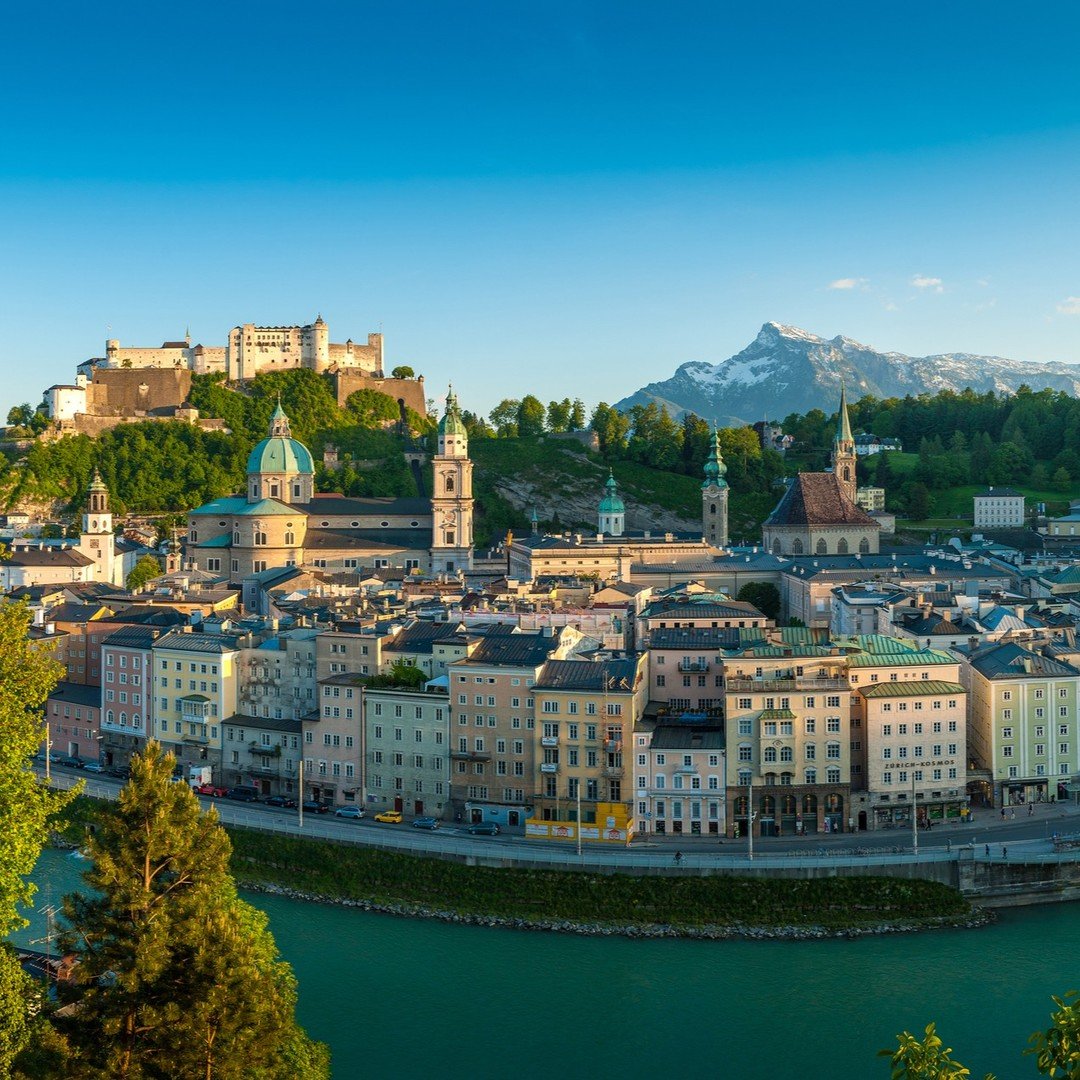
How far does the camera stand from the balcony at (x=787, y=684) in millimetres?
25984

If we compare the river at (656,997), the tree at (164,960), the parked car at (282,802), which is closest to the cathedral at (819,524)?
the parked car at (282,802)

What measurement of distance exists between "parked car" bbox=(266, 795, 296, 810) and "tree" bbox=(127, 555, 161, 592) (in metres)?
23.2

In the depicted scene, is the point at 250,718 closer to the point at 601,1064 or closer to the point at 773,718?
the point at 773,718

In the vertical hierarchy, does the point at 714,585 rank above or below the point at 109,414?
below

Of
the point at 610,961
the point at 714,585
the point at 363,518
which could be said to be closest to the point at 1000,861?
the point at 610,961

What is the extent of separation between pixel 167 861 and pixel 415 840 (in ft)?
40.1

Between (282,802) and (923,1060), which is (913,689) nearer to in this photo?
(282,802)

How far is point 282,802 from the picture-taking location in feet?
93.9

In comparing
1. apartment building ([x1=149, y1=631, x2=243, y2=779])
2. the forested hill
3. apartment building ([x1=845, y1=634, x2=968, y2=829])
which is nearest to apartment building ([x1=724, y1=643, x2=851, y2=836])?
apartment building ([x1=845, y1=634, x2=968, y2=829])

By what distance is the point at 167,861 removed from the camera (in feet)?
44.0

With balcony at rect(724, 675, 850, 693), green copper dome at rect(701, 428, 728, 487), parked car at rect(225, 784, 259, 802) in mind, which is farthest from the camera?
green copper dome at rect(701, 428, 728, 487)

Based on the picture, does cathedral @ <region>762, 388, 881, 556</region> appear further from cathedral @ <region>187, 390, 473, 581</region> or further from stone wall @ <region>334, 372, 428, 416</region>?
stone wall @ <region>334, 372, 428, 416</region>

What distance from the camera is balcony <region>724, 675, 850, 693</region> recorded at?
26.0 metres

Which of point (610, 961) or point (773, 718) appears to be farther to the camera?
point (773, 718)
